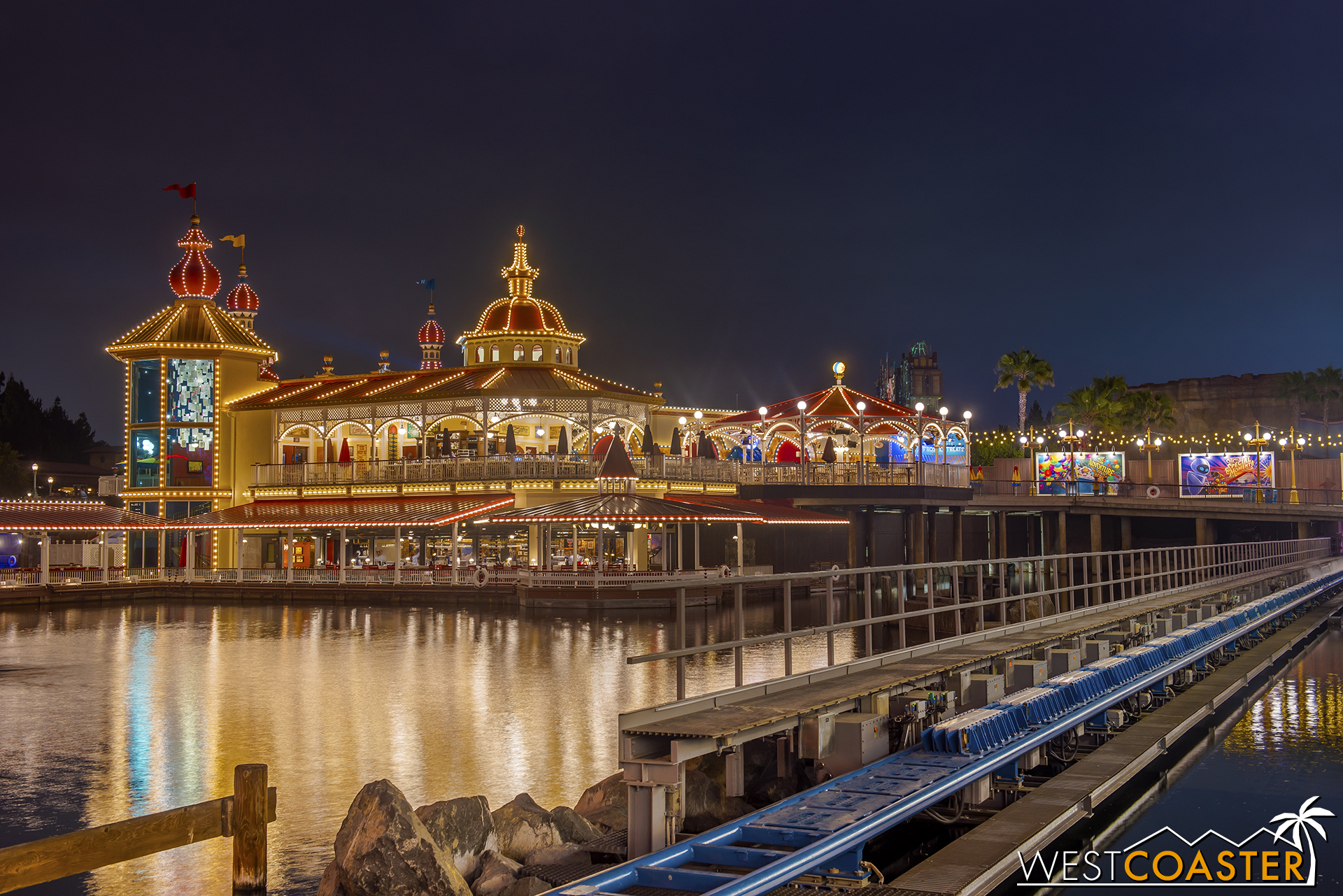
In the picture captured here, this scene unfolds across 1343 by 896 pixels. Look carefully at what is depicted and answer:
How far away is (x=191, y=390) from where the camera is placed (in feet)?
190

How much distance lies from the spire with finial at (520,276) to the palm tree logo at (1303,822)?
54.5 metres

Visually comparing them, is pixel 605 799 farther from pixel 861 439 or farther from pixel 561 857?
pixel 861 439

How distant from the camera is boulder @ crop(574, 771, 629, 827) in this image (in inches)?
429

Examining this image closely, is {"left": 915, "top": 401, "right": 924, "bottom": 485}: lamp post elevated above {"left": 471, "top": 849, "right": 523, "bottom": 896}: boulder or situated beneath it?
elevated above

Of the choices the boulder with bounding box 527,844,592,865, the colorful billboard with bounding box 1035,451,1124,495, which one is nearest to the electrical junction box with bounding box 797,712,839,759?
the boulder with bounding box 527,844,592,865

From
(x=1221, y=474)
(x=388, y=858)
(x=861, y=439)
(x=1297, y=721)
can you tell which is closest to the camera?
(x=388, y=858)

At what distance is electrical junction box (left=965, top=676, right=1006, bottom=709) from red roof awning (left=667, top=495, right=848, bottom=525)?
30.2 m

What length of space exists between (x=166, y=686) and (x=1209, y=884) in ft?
56.2

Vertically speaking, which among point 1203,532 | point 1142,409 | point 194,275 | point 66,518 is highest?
point 194,275

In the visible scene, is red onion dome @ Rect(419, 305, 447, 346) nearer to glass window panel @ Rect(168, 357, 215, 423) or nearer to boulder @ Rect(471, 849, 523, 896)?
glass window panel @ Rect(168, 357, 215, 423)

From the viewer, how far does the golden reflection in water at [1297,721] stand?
48.4 feet

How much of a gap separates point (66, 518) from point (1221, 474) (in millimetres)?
53892

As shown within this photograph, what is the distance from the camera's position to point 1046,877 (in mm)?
9242

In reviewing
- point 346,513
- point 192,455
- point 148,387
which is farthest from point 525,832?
point 148,387
